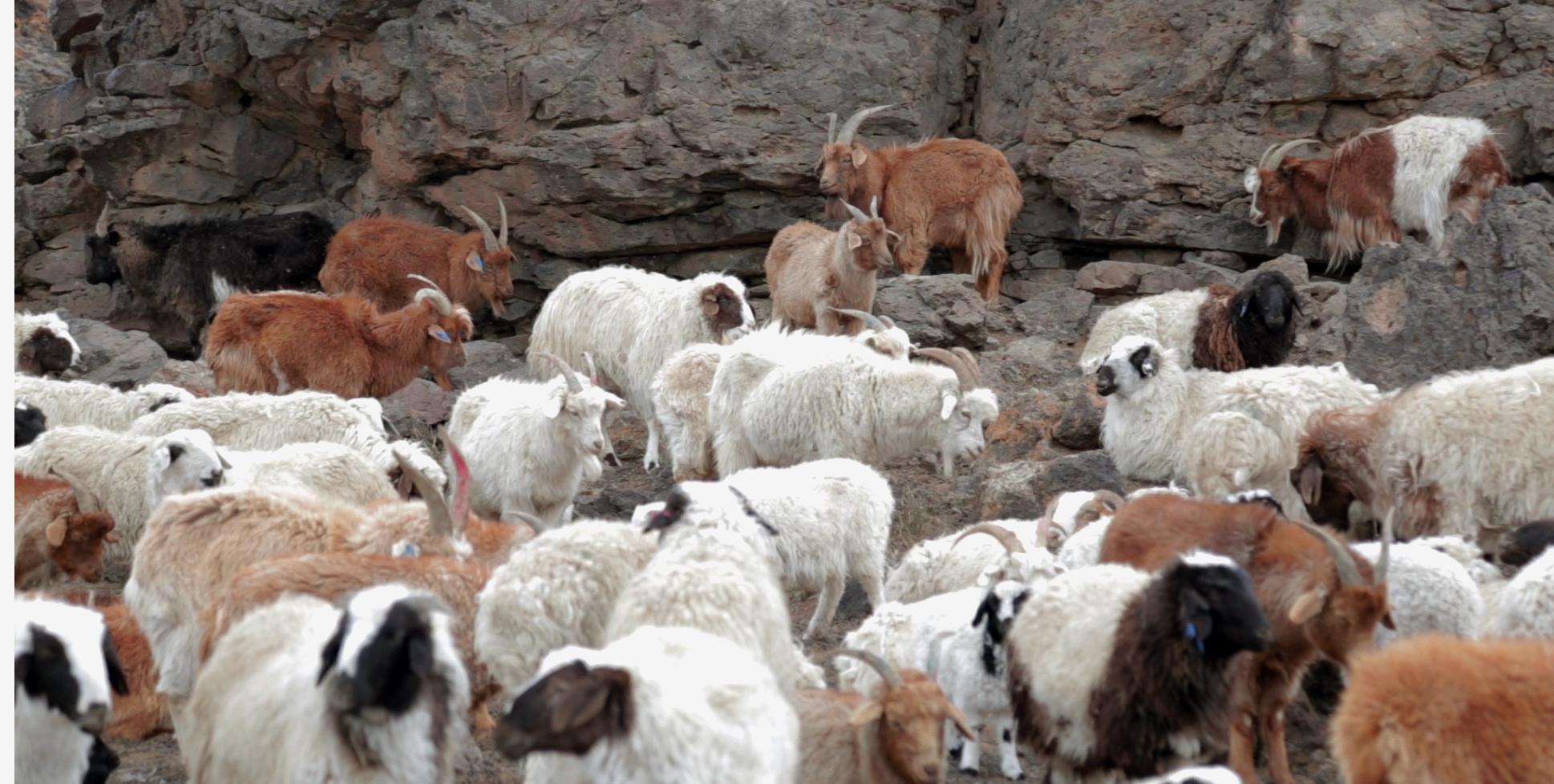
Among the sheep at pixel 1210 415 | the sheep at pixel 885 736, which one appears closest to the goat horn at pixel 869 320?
the sheep at pixel 1210 415

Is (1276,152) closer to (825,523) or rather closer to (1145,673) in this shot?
(825,523)

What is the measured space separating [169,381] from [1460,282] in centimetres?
908

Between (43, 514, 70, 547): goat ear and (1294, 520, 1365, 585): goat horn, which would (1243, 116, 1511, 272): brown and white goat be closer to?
(1294, 520, 1365, 585): goat horn

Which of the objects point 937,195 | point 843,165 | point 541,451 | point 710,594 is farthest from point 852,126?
point 710,594

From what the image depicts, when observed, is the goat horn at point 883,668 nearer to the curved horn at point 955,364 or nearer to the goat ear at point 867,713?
the goat ear at point 867,713

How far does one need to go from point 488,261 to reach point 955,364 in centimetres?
555

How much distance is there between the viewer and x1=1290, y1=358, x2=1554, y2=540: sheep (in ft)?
27.7

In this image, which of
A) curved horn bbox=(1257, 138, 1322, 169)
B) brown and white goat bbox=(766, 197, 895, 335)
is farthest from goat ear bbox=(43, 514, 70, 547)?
curved horn bbox=(1257, 138, 1322, 169)

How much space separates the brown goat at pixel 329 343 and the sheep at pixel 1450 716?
332 inches

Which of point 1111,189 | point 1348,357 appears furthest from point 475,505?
point 1111,189

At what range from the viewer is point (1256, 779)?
630 centimetres

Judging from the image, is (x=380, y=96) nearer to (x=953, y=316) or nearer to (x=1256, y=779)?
(x=953, y=316)

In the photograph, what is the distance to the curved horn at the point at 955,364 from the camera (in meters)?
10.8

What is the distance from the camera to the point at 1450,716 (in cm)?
506
